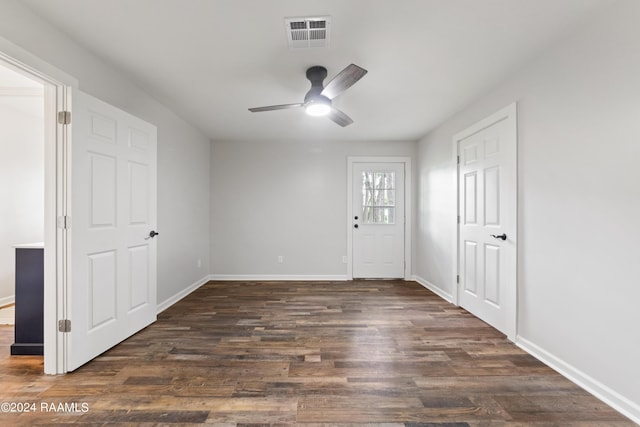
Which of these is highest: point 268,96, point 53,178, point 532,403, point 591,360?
point 268,96

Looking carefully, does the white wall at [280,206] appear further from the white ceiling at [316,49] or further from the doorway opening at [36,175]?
the doorway opening at [36,175]

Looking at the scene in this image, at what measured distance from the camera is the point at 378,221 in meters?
4.84

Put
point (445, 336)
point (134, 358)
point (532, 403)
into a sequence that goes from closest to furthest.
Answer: point (532, 403), point (134, 358), point (445, 336)

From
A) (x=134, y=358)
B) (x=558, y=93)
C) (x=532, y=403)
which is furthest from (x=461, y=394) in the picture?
(x=134, y=358)

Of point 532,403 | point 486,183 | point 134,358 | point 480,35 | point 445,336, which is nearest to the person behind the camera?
point 532,403

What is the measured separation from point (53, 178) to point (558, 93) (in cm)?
367

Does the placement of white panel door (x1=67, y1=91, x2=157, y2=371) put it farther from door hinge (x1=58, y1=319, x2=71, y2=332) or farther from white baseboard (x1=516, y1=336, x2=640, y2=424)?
white baseboard (x1=516, y1=336, x2=640, y2=424)

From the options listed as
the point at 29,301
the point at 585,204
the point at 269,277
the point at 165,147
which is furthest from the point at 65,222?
the point at 585,204

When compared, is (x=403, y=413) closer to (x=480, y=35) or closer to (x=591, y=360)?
(x=591, y=360)

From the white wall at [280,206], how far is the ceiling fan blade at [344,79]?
2.45 m

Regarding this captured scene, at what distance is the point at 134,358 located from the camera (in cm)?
219

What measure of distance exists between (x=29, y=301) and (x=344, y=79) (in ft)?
9.91

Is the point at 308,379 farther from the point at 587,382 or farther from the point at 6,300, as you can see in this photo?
the point at 6,300

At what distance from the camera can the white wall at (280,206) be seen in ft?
15.6
